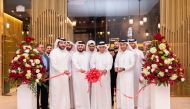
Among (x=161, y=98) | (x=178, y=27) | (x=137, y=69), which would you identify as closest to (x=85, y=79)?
(x=137, y=69)

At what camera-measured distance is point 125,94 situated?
26.8 feet

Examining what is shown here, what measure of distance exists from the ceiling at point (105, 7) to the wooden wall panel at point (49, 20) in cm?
46

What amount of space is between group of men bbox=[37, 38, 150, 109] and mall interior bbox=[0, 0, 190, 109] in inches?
135

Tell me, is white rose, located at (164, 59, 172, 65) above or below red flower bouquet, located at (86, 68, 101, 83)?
above

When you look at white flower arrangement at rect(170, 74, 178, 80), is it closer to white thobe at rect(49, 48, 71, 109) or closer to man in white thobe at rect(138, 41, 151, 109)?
man in white thobe at rect(138, 41, 151, 109)

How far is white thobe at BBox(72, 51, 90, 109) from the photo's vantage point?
27.3 ft

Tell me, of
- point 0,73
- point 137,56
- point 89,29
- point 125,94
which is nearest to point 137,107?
point 125,94

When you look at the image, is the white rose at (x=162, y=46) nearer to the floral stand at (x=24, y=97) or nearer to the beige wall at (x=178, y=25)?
the floral stand at (x=24, y=97)

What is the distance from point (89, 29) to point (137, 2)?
6.20ft

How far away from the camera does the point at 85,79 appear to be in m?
8.31

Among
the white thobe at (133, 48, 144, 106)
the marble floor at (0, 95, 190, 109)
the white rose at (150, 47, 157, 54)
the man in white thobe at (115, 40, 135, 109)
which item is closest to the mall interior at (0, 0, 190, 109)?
the marble floor at (0, 95, 190, 109)

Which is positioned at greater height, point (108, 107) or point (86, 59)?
point (86, 59)

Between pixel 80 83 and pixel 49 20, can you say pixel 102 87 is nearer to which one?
pixel 80 83

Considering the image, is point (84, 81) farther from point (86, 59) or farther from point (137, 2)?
point (137, 2)
